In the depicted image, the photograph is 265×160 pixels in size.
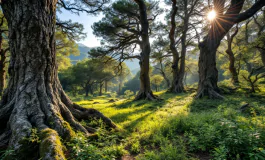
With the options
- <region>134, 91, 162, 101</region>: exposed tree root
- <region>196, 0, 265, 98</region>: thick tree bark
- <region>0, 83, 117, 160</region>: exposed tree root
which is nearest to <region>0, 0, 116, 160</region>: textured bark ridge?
<region>0, 83, 117, 160</region>: exposed tree root

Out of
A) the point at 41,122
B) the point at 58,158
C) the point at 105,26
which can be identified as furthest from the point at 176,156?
the point at 105,26

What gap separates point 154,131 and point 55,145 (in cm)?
245

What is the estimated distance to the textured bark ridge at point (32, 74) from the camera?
2656 mm

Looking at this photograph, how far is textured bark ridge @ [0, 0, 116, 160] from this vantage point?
8.71 ft

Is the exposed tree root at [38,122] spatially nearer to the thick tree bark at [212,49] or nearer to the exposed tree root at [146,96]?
the exposed tree root at [146,96]

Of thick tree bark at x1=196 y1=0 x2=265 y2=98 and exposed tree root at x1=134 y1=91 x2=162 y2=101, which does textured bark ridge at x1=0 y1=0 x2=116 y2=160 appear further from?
thick tree bark at x1=196 y1=0 x2=265 y2=98

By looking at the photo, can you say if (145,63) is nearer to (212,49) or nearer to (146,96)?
(146,96)

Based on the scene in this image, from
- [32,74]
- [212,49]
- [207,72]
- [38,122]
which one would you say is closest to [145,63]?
[207,72]

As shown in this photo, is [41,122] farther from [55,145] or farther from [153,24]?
[153,24]

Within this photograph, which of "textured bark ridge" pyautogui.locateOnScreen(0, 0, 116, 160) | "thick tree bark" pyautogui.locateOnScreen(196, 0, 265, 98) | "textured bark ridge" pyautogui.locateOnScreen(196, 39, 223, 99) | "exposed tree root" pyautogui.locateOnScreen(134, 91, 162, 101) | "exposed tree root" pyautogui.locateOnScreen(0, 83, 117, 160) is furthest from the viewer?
"exposed tree root" pyautogui.locateOnScreen(134, 91, 162, 101)

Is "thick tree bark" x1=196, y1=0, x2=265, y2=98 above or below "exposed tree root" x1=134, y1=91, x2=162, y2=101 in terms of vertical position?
above

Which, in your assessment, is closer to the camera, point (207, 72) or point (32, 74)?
point (32, 74)

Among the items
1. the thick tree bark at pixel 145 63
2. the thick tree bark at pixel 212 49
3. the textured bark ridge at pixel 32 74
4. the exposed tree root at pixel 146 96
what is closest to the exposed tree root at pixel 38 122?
the textured bark ridge at pixel 32 74

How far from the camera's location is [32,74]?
3.02 m
